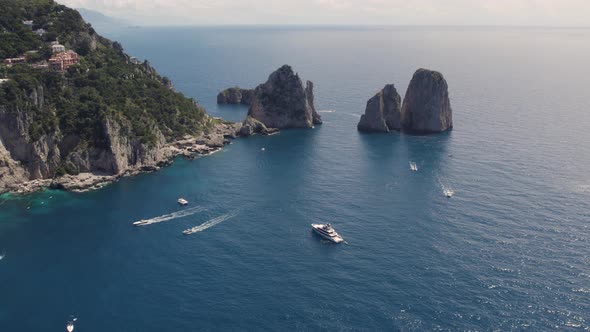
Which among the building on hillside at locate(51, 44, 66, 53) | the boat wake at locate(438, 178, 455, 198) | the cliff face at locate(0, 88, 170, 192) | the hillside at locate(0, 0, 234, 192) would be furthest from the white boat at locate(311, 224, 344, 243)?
the building on hillside at locate(51, 44, 66, 53)

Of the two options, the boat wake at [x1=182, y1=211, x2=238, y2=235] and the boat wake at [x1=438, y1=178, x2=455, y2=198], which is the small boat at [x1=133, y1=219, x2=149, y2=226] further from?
the boat wake at [x1=438, y1=178, x2=455, y2=198]

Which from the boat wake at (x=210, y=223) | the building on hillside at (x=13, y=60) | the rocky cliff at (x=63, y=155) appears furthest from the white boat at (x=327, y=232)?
the building on hillside at (x=13, y=60)

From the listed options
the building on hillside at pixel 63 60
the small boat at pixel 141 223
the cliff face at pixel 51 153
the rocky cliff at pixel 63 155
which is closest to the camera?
the small boat at pixel 141 223

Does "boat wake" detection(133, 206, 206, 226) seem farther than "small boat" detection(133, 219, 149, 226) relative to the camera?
Yes

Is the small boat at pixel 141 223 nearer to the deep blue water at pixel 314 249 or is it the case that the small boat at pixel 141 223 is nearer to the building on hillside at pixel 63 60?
the deep blue water at pixel 314 249

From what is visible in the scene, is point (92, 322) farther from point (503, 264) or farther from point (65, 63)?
point (65, 63)

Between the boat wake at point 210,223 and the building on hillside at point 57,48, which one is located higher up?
the building on hillside at point 57,48

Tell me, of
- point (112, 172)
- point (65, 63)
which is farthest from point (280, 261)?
point (65, 63)
